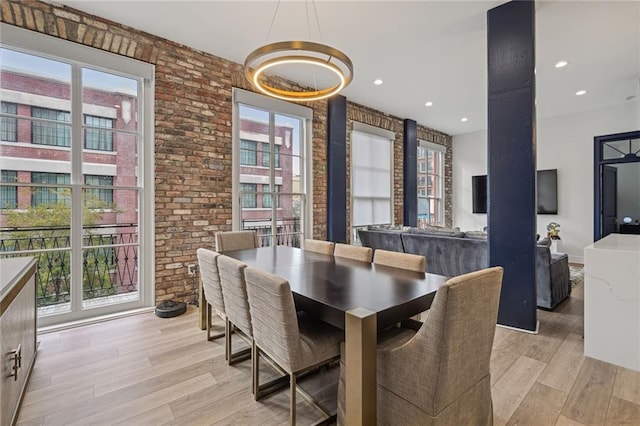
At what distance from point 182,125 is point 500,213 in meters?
3.73

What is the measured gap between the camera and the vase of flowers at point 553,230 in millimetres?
6496

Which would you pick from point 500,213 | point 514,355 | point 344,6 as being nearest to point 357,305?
point 514,355

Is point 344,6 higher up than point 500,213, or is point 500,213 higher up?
point 344,6

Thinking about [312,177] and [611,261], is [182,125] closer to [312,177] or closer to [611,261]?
[312,177]

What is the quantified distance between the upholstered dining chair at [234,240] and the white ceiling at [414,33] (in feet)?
7.66

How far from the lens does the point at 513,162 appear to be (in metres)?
2.90

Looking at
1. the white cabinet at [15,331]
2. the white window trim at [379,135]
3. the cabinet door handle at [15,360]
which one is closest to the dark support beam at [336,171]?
the white window trim at [379,135]

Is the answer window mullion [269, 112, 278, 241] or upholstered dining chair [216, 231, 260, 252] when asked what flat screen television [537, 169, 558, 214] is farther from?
upholstered dining chair [216, 231, 260, 252]

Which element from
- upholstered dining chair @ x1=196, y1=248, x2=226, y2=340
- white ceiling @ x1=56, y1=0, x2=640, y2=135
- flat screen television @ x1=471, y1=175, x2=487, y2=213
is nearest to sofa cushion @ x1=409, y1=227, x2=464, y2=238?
white ceiling @ x1=56, y1=0, x2=640, y2=135

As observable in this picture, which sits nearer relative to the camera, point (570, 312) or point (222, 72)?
point (570, 312)

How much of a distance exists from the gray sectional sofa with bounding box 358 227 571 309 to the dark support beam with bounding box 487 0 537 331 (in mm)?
657

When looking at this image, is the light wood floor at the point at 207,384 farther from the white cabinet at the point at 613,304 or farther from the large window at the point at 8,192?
the large window at the point at 8,192

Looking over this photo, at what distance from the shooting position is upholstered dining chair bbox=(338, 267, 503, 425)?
1226 millimetres

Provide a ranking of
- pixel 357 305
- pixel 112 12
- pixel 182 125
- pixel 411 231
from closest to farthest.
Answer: pixel 357 305
pixel 112 12
pixel 182 125
pixel 411 231
